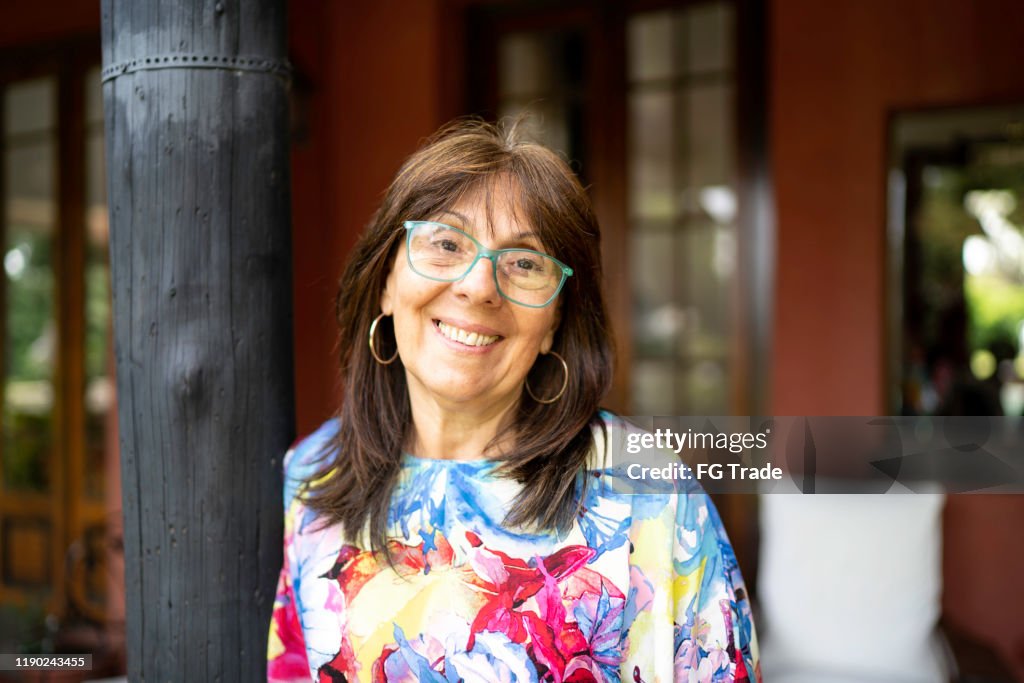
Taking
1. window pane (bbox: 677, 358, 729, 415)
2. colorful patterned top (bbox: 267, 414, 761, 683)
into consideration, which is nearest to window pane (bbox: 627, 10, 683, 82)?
window pane (bbox: 677, 358, 729, 415)

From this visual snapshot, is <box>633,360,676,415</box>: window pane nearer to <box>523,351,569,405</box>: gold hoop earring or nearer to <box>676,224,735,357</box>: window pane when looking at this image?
<box>676,224,735,357</box>: window pane

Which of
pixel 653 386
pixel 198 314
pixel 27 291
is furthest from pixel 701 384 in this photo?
pixel 27 291

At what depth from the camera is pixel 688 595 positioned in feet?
3.69

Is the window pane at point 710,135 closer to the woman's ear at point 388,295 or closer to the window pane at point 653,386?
the window pane at point 653,386

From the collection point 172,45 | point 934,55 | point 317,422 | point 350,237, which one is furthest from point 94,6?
point 934,55

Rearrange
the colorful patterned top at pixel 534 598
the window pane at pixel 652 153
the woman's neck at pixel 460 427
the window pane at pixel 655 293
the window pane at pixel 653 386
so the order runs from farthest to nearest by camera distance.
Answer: the window pane at pixel 653 386
the window pane at pixel 655 293
the window pane at pixel 652 153
the woman's neck at pixel 460 427
the colorful patterned top at pixel 534 598

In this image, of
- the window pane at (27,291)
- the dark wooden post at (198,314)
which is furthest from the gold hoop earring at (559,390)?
the window pane at (27,291)

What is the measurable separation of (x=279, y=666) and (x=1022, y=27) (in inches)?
117

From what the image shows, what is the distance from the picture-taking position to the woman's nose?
1.12 m

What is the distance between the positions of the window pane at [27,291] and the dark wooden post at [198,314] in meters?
3.32

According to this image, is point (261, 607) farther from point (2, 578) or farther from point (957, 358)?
point (2, 578)

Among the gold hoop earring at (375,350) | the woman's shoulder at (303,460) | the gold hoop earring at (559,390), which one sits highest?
the gold hoop earring at (375,350)

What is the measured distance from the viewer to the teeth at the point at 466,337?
116 cm

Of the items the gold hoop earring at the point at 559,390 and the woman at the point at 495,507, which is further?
the gold hoop earring at the point at 559,390
